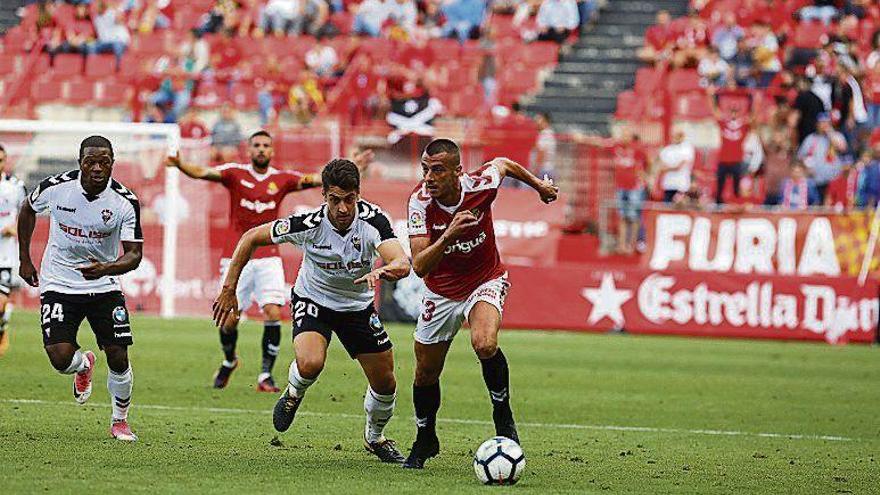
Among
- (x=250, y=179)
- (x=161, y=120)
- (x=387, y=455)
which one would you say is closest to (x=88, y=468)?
(x=387, y=455)

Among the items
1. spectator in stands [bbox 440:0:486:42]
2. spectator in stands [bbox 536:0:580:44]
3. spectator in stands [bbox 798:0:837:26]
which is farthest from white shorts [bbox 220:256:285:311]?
spectator in stands [bbox 536:0:580:44]

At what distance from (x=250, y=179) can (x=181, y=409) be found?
10.8 ft

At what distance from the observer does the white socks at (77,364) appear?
11.5 m

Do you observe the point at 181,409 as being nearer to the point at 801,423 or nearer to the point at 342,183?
the point at 342,183

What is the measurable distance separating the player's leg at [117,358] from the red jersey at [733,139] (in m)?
17.6

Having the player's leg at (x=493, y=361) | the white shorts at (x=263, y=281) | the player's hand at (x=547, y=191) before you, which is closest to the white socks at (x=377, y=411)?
the player's leg at (x=493, y=361)

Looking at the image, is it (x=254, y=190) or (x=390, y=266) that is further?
(x=254, y=190)

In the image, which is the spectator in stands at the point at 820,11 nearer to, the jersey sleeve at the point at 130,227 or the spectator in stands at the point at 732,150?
the spectator in stands at the point at 732,150

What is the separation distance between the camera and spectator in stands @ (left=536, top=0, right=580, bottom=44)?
32.5 meters

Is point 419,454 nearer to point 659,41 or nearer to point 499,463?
point 499,463

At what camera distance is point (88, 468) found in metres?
9.76

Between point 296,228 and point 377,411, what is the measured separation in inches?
57.3

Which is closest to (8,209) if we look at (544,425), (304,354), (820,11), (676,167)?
(544,425)

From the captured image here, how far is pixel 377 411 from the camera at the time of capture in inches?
424
